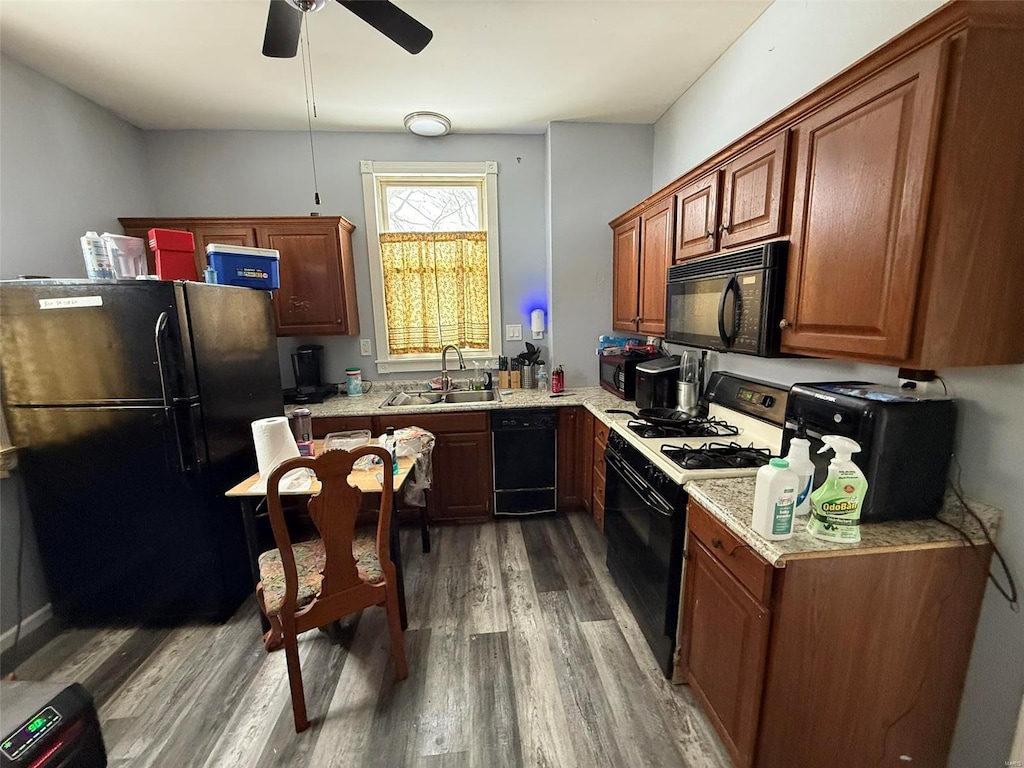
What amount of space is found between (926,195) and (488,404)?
2.22 m

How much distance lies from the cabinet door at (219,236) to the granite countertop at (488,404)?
3.86 feet

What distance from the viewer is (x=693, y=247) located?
6.51 feet

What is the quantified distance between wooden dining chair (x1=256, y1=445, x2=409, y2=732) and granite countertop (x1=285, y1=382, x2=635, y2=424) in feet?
3.72

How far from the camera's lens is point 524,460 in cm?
283

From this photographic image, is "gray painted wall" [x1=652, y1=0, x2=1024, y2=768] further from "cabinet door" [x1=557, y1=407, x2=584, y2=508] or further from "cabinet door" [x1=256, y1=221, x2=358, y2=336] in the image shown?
"cabinet door" [x1=256, y1=221, x2=358, y2=336]

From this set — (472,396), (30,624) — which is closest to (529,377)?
(472,396)

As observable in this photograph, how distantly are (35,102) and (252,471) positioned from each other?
2288 mm

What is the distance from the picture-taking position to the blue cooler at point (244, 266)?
2217 mm

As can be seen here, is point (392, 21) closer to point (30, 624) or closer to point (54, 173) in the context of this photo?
point (54, 173)

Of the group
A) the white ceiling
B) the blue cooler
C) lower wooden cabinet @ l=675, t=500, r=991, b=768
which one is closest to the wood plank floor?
lower wooden cabinet @ l=675, t=500, r=991, b=768

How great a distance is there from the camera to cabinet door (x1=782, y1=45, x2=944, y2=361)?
97 centimetres

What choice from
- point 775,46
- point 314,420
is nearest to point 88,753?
point 314,420

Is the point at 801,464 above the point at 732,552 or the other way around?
above

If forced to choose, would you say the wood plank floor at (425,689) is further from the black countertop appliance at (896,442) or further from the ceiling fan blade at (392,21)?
the ceiling fan blade at (392,21)
